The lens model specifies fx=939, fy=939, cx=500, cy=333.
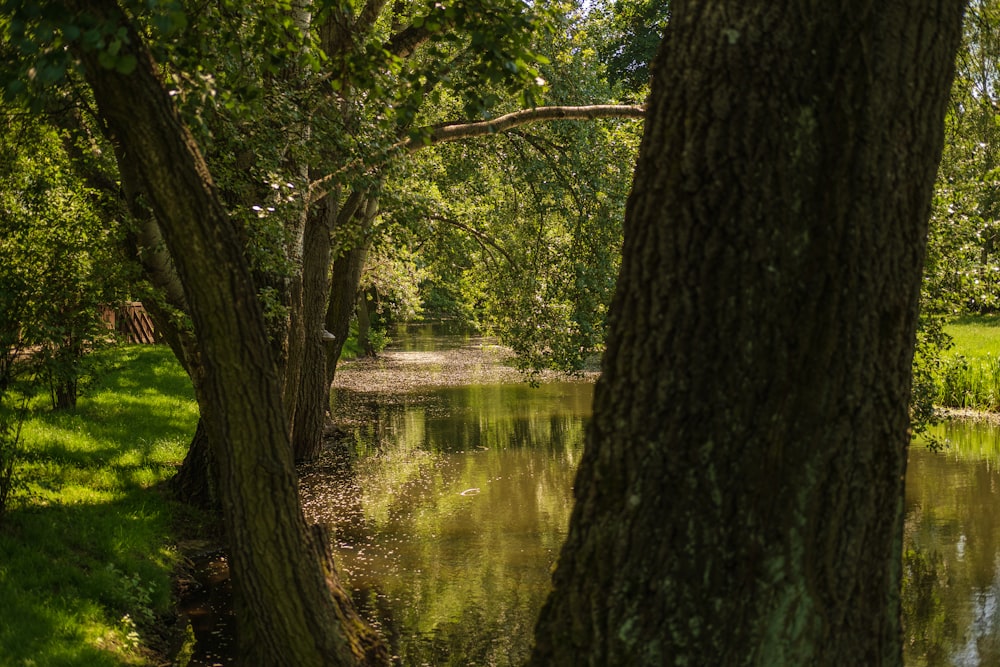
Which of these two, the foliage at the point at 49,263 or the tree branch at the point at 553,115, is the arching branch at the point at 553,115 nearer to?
the tree branch at the point at 553,115

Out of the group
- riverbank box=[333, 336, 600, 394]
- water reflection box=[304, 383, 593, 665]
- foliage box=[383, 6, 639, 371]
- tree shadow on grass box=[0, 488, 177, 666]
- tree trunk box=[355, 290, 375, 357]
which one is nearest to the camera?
tree shadow on grass box=[0, 488, 177, 666]

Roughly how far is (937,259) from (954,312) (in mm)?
970

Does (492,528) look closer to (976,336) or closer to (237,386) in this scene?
(237,386)

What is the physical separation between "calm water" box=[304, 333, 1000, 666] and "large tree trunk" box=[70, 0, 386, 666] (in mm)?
2910

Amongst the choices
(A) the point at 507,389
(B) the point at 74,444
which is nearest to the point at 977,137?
(B) the point at 74,444

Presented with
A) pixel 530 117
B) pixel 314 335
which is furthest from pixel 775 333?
pixel 314 335

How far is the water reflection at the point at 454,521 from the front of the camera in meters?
7.85

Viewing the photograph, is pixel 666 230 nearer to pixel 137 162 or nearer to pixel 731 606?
pixel 731 606

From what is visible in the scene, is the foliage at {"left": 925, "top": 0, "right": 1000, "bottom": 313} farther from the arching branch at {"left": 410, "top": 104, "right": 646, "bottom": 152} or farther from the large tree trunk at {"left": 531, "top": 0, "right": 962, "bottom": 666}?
the large tree trunk at {"left": 531, "top": 0, "right": 962, "bottom": 666}

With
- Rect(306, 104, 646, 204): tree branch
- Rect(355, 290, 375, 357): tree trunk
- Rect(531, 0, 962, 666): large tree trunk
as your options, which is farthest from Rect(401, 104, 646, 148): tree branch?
Rect(355, 290, 375, 357): tree trunk

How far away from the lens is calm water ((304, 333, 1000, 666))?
304 inches

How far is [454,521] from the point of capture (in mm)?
11195

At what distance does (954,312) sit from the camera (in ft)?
34.9

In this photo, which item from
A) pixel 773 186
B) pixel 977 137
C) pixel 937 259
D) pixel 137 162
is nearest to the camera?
pixel 773 186
